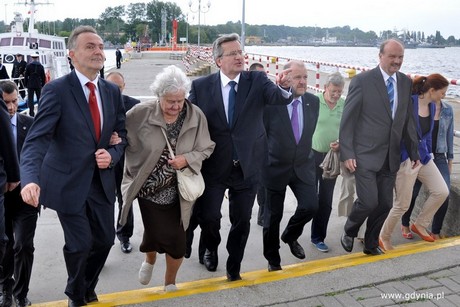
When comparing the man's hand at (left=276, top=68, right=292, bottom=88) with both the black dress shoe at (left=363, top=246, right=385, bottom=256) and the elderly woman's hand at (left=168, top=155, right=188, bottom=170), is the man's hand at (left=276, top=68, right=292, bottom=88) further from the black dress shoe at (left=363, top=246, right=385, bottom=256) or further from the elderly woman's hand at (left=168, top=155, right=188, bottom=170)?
the black dress shoe at (left=363, top=246, right=385, bottom=256)

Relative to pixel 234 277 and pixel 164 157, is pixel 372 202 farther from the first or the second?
pixel 164 157

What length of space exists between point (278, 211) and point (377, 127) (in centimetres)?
114

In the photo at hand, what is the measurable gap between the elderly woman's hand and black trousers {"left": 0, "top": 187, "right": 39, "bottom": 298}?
115 cm

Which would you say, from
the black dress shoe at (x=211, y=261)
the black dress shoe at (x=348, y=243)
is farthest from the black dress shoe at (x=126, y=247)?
the black dress shoe at (x=348, y=243)

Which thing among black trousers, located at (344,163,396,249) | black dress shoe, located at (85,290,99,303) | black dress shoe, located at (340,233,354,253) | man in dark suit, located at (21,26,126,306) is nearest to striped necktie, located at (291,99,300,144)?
black trousers, located at (344,163,396,249)

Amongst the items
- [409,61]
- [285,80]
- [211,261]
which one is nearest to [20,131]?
[211,261]

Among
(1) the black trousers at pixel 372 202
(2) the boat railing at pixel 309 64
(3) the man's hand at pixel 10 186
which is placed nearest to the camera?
(3) the man's hand at pixel 10 186

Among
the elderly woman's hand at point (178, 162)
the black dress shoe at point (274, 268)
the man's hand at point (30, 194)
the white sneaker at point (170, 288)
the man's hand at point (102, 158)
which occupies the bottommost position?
the black dress shoe at point (274, 268)

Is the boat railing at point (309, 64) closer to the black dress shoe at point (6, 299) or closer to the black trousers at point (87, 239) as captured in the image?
the black trousers at point (87, 239)

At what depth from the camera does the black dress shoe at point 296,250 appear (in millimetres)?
4980

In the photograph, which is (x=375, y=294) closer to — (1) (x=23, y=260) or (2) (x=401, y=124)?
(2) (x=401, y=124)

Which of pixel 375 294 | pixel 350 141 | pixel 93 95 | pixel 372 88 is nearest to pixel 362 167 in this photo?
pixel 350 141

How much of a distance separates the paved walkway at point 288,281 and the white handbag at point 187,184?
679 millimetres

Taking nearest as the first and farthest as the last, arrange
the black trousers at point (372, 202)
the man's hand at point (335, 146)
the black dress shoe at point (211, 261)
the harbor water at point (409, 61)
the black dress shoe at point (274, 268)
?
the black dress shoe at point (274, 268)
the black trousers at point (372, 202)
the black dress shoe at point (211, 261)
the man's hand at point (335, 146)
the harbor water at point (409, 61)
